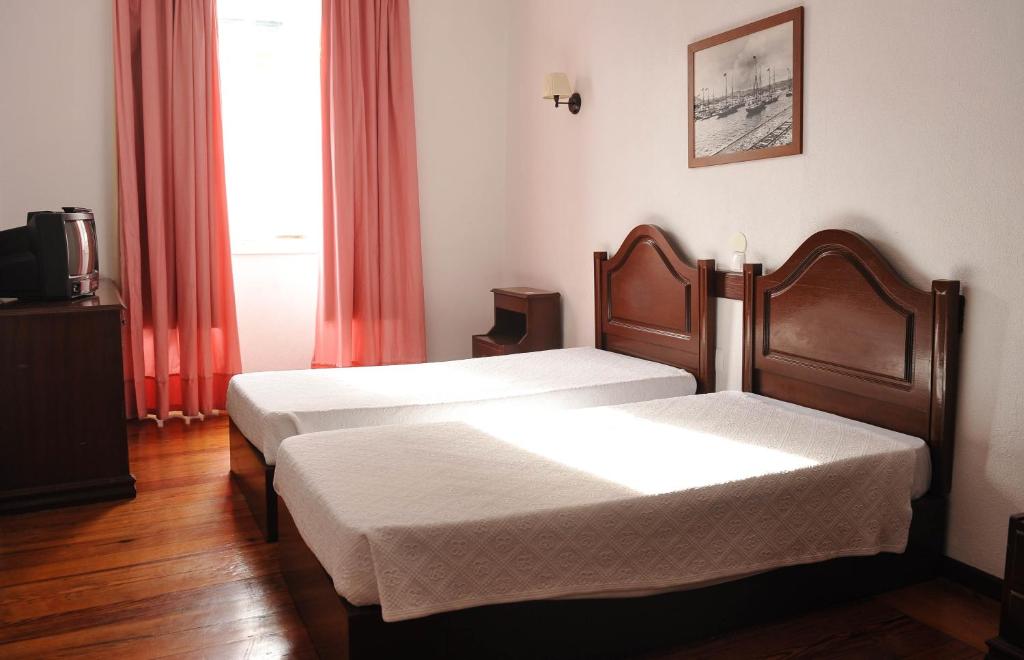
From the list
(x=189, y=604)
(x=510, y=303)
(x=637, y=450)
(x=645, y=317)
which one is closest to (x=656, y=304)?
(x=645, y=317)

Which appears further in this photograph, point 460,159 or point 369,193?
point 460,159

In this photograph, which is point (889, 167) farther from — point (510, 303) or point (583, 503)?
point (510, 303)

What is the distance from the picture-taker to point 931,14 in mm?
2502

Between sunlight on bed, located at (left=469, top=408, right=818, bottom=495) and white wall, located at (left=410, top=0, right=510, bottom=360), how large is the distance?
246 cm

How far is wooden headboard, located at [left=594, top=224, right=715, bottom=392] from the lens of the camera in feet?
11.4

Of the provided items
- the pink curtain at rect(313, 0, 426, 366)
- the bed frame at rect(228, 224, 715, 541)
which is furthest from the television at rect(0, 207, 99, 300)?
the pink curtain at rect(313, 0, 426, 366)

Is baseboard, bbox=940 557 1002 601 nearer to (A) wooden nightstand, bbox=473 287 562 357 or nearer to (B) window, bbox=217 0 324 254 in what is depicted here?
(A) wooden nightstand, bbox=473 287 562 357

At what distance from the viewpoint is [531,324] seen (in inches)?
181

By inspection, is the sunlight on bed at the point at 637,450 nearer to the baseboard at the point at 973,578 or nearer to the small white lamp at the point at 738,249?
the baseboard at the point at 973,578

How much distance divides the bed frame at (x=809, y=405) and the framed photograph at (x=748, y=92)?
1.51ft

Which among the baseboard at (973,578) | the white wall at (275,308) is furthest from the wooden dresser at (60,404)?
the baseboard at (973,578)

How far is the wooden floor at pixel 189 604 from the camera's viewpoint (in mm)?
2197

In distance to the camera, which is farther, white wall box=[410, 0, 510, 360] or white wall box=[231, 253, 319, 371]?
white wall box=[410, 0, 510, 360]

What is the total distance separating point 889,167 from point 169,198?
3.48m
